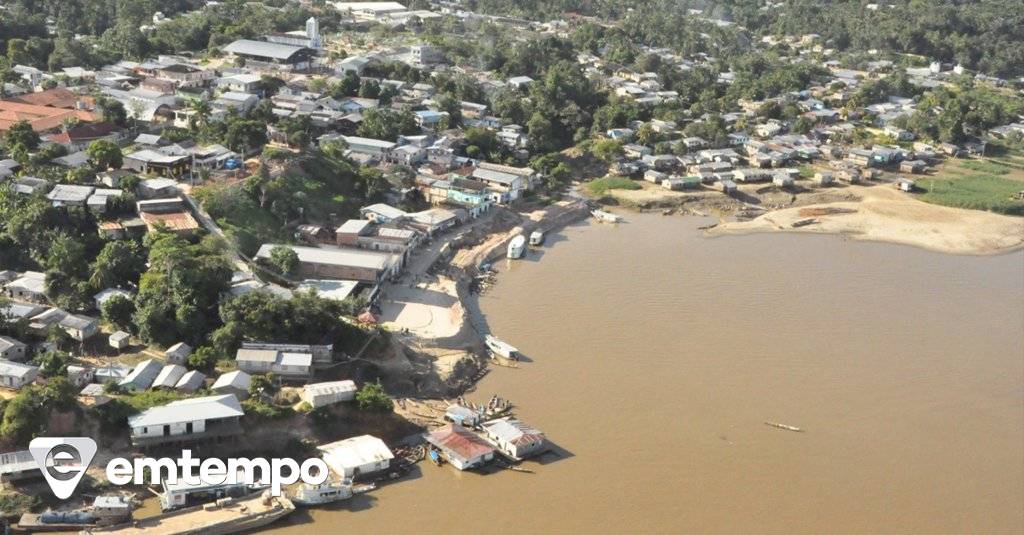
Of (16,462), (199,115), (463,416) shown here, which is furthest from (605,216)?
(16,462)

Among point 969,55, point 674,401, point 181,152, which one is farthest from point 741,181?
point 969,55

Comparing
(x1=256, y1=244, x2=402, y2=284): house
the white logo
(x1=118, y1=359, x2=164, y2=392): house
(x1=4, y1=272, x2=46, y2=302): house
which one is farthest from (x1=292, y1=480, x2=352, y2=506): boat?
(x1=4, y1=272, x2=46, y2=302): house

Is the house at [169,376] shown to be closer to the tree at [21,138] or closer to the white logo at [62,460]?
the white logo at [62,460]

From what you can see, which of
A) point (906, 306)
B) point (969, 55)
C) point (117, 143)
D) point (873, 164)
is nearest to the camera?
point (906, 306)

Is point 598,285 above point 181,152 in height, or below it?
below

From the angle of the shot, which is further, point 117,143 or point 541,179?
point 541,179

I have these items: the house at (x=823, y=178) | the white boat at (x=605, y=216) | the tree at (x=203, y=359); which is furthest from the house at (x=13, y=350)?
the house at (x=823, y=178)

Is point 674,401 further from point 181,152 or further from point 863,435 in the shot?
point 181,152
